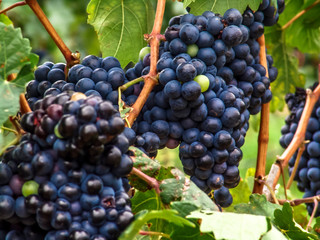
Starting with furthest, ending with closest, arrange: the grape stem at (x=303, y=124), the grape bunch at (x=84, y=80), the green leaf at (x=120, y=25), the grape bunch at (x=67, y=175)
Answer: the grape stem at (x=303, y=124) → the green leaf at (x=120, y=25) → the grape bunch at (x=84, y=80) → the grape bunch at (x=67, y=175)

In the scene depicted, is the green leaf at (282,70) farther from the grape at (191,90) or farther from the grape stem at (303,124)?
the grape at (191,90)

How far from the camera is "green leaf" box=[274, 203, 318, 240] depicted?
0.90 m

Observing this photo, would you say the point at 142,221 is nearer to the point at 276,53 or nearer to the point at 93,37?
the point at 276,53

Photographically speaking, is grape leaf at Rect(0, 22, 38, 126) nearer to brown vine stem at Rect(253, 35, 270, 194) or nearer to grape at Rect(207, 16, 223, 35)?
grape at Rect(207, 16, 223, 35)

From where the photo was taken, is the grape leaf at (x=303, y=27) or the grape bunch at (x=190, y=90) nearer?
the grape bunch at (x=190, y=90)

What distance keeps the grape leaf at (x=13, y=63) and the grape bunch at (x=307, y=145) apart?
0.90 m

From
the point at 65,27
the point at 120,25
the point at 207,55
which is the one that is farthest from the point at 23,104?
the point at 65,27

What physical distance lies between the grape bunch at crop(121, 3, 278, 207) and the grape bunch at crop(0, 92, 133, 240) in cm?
23

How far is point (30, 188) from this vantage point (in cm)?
66

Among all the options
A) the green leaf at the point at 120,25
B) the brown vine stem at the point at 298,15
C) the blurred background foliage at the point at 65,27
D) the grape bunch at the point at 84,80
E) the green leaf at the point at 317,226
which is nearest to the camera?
the grape bunch at the point at 84,80

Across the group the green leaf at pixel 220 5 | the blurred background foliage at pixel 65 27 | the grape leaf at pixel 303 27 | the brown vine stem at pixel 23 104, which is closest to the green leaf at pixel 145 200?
the brown vine stem at pixel 23 104

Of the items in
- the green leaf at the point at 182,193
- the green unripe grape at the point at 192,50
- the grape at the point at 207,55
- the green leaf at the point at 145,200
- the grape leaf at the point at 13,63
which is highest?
the grape leaf at the point at 13,63

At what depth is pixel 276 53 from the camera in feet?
5.23

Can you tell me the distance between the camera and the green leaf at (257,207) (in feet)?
3.12
